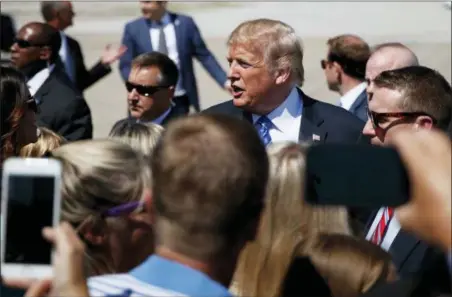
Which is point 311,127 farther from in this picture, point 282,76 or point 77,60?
point 77,60

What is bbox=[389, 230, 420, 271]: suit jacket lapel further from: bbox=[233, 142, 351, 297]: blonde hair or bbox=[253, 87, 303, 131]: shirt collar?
bbox=[253, 87, 303, 131]: shirt collar

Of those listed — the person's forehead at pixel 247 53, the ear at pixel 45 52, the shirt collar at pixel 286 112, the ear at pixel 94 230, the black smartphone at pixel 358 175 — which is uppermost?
the black smartphone at pixel 358 175

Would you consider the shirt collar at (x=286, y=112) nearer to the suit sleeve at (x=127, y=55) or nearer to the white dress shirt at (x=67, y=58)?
the white dress shirt at (x=67, y=58)

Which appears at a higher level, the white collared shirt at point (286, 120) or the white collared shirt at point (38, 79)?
the white collared shirt at point (286, 120)

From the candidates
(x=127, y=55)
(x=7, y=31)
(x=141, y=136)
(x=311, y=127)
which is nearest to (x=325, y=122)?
(x=311, y=127)

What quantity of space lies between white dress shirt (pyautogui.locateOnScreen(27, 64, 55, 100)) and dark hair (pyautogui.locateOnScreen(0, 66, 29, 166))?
2.32m

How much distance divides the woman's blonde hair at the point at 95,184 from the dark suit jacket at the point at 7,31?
24.4ft

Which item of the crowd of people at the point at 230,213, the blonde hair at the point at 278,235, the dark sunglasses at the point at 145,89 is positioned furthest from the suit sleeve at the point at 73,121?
the blonde hair at the point at 278,235

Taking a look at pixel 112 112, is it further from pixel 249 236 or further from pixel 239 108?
pixel 249 236

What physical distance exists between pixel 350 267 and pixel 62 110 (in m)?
3.94

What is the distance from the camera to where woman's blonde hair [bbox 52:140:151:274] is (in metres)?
2.46

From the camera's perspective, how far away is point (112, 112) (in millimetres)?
11375

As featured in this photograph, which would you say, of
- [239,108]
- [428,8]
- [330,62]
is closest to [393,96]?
[239,108]

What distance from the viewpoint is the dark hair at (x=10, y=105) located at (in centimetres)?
391
